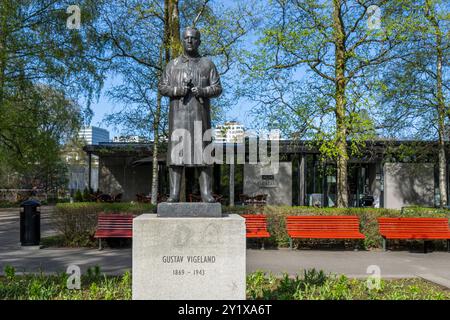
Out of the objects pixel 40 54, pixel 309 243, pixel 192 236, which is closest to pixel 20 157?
pixel 40 54

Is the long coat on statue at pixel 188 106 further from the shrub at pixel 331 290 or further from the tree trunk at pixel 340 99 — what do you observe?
the tree trunk at pixel 340 99

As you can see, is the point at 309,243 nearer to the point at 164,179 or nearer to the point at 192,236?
the point at 192,236

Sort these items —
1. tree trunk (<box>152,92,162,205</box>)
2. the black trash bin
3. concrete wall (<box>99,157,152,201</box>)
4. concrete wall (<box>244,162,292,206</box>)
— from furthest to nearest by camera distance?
concrete wall (<box>99,157,152,201</box>) → concrete wall (<box>244,162,292,206</box>) → tree trunk (<box>152,92,162,205</box>) → the black trash bin

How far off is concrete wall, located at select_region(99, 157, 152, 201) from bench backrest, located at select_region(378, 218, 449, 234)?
19.2 meters

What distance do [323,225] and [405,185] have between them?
15715 millimetres

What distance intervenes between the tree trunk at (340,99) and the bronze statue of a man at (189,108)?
800cm

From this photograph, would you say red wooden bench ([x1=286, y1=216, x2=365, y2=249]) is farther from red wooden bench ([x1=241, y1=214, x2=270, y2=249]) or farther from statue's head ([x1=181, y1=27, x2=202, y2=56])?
statue's head ([x1=181, y1=27, x2=202, y2=56])

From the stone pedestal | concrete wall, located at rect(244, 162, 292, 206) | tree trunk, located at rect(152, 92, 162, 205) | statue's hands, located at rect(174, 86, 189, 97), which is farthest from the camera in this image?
concrete wall, located at rect(244, 162, 292, 206)

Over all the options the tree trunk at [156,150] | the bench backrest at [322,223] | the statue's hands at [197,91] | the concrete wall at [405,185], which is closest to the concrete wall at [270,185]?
the concrete wall at [405,185]

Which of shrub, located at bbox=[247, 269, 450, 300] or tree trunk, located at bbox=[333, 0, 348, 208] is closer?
shrub, located at bbox=[247, 269, 450, 300]

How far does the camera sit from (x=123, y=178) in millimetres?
29266

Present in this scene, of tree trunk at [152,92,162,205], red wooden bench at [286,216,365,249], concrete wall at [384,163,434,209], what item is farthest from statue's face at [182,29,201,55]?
concrete wall at [384,163,434,209]

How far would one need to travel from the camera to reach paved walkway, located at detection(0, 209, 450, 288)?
905 centimetres
